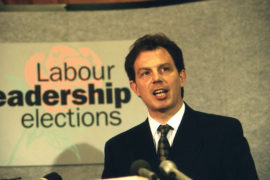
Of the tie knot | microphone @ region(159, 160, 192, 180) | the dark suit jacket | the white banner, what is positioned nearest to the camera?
microphone @ region(159, 160, 192, 180)

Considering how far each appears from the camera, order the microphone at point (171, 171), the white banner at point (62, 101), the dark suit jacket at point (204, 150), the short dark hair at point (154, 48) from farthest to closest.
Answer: the white banner at point (62, 101) < the short dark hair at point (154, 48) < the dark suit jacket at point (204, 150) < the microphone at point (171, 171)

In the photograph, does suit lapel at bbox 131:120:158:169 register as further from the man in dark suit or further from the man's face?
the man's face

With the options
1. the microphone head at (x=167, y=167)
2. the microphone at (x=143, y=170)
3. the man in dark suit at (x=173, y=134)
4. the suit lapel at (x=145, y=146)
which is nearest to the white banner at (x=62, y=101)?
the man in dark suit at (x=173, y=134)

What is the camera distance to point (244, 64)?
8.15 feet

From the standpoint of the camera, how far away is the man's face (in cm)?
183

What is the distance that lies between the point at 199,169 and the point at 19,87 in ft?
4.90

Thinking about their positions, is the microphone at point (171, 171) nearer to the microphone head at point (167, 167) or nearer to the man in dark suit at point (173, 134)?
the microphone head at point (167, 167)

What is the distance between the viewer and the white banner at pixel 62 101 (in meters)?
2.55

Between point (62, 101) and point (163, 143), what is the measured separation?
1.12 metres

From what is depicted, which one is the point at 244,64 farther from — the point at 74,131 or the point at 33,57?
the point at 33,57

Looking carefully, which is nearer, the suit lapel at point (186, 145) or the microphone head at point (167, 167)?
the microphone head at point (167, 167)

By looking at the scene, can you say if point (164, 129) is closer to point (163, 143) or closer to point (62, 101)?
point (163, 143)

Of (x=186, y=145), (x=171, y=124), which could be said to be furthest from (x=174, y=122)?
(x=186, y=145)

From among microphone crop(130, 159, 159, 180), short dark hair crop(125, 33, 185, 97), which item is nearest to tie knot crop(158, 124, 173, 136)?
short dark hair crop(125, 33, 185, 97)
